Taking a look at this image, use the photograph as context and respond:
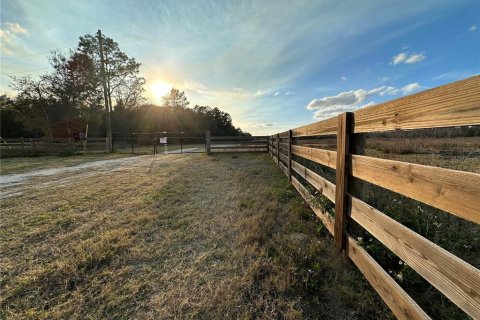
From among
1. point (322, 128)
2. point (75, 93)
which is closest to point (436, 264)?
point (322, 128)

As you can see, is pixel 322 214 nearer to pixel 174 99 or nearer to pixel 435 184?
pixel 435 184

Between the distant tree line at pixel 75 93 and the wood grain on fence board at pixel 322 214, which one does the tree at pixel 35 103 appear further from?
the wood grain on fence board at pixel 322 214

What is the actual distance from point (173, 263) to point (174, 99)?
129 feet

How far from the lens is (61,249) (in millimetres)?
2314

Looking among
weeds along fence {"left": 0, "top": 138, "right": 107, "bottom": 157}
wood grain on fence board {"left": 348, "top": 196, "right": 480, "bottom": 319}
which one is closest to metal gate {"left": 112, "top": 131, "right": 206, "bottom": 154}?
weeds along fence {"left": 0, "top": 138, "right": 107, "bottom": 157}

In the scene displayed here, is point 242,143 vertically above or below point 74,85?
below

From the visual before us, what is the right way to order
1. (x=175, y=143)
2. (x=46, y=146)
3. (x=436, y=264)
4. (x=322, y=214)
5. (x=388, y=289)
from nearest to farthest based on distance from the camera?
(x=436, y=264), (x=388, y=289), (x=322, y=214), (x=46, y=146), (x=175, y=143)

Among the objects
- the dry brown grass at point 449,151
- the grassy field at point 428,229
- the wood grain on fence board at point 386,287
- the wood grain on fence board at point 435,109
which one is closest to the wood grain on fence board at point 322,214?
the grassy field at point 428,229

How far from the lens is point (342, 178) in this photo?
197 centimetres

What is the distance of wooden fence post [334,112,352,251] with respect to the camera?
193cm

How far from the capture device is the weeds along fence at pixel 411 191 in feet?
2.74

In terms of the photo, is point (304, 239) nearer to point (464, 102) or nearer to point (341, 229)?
point (341, 229)

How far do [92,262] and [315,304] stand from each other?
2020 millimetres

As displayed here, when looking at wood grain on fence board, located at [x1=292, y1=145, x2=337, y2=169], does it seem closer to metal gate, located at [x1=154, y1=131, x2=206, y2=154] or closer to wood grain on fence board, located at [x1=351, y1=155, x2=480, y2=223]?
wood grain on fence board, located at [x1=351, y1=155, x2=480, y2=223]
